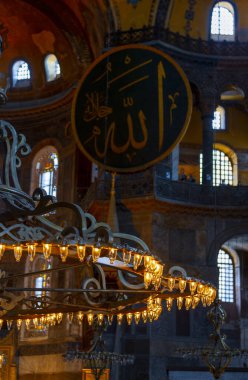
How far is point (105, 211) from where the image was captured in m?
16.5

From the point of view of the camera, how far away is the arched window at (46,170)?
20844mm

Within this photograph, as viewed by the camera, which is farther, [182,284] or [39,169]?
[39,169]

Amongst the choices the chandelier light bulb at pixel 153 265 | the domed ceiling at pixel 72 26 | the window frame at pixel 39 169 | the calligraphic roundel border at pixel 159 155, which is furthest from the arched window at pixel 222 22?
the chandelier light bulb at pixel 153 265

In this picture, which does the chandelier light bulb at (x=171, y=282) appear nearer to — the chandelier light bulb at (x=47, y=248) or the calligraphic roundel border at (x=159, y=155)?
the chandelier light bulb at (x=47, y=248)

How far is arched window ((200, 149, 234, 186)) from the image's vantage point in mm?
19766

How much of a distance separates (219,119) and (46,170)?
15.9 ft

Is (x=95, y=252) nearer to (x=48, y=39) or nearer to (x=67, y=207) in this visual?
(x=67, y=207)

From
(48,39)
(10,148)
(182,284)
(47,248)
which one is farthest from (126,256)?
(48,39)

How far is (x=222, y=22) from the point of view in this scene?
1802cm

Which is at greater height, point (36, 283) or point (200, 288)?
point (36, 283)

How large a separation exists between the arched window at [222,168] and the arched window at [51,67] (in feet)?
15.8

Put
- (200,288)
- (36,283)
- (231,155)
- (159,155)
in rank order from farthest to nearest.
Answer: (36,283)
(231,155)
(159,155)
(200,288)

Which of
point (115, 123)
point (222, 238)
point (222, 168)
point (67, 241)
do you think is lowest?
point (67, 241)

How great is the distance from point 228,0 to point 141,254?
1189 centimetres
